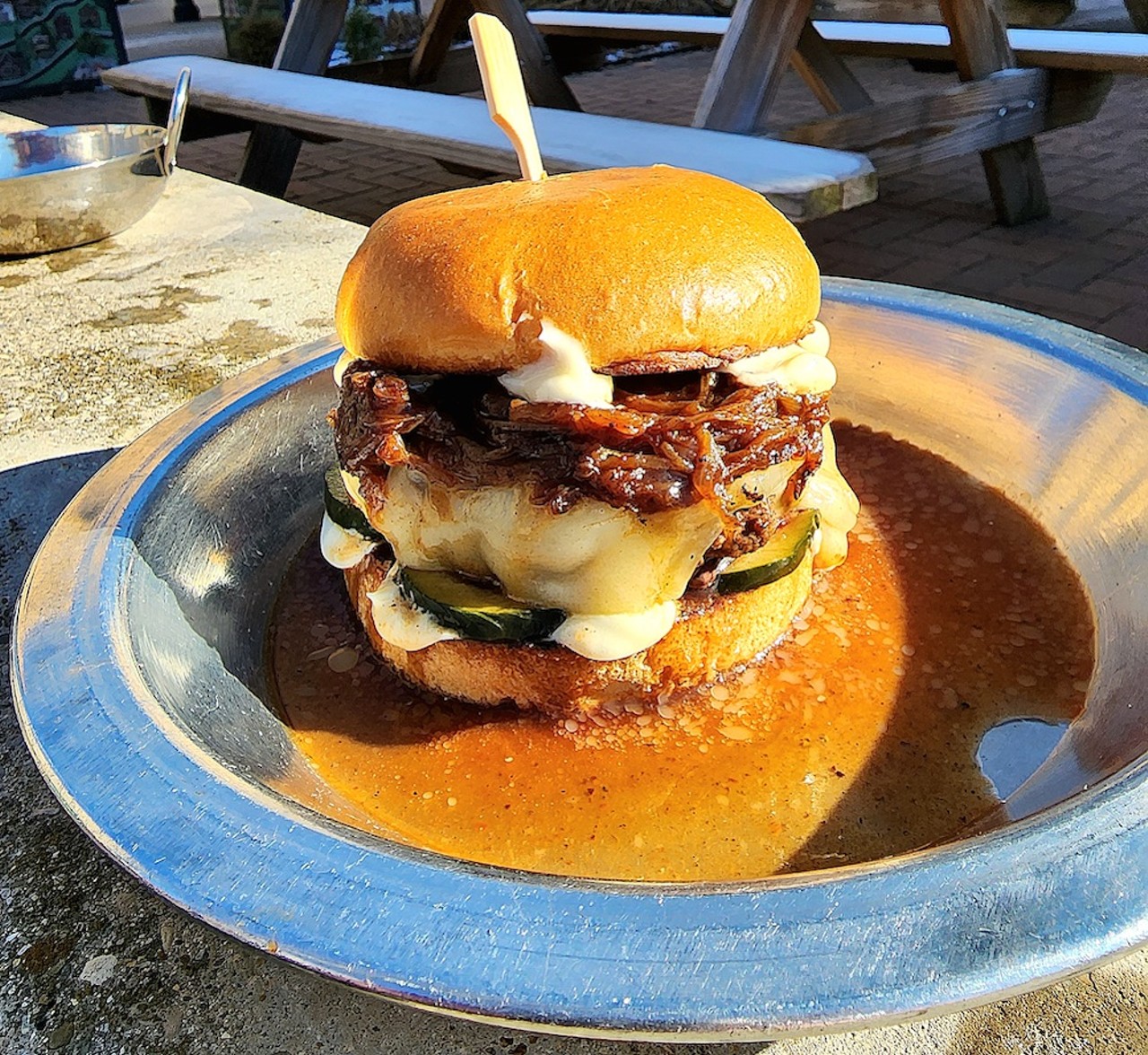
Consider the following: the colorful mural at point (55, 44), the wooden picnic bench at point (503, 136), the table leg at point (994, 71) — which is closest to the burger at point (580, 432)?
the wooden picnic bench at point (503, 136)

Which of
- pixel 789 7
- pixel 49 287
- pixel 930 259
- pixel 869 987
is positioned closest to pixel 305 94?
pixel 49 287

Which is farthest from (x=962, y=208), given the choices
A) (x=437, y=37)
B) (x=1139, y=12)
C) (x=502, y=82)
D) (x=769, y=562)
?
(x=769, y=562)

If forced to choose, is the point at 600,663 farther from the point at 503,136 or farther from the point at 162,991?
the point at 503,136

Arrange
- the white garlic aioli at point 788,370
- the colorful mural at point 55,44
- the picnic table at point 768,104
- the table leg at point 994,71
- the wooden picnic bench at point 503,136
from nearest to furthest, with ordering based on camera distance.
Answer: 1. the white garlic aioli at point 788,370
2. the wooden picnic bench at point 503,136
3. the picnic table at point 768,104
4. the table leg at point 994,71
5. the colorful mural at point 55,44

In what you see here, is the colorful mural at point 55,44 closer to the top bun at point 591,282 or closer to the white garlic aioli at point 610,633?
the top bun at point 591,282

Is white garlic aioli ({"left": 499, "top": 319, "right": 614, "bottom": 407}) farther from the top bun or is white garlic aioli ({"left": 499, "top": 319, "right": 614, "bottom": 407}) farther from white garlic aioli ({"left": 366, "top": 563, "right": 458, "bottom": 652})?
white garlic aioli ({"left": 366, "top": 563, "right": 458, "bottom": 652})

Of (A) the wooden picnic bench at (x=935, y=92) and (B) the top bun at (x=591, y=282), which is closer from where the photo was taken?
(B) the top bun at (x=591, y=282)

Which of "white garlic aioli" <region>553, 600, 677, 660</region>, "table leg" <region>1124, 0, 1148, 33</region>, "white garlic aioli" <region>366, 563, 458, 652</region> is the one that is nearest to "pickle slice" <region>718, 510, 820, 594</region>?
"white garlic aioli" <region>553, 600, 677, 660</region>
